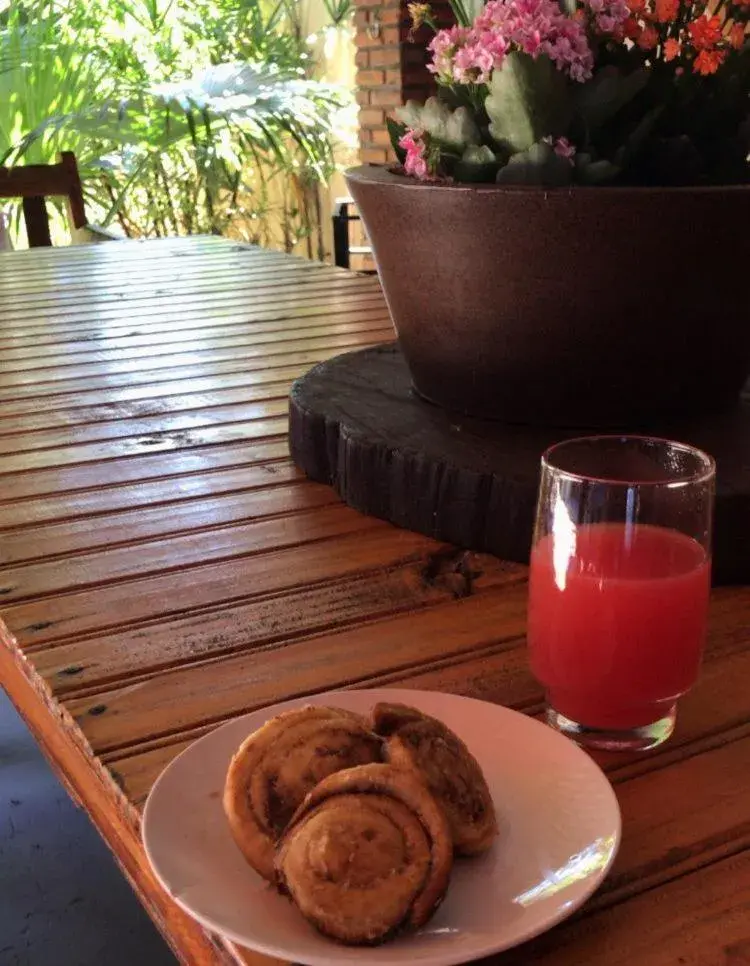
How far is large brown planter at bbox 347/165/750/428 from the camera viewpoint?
2.51ft

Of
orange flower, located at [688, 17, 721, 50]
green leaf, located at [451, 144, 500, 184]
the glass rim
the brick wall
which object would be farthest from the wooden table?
the brick wall

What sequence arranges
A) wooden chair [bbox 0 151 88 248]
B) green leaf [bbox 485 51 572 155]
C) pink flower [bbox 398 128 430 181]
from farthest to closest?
wooden chair [bbox 0 151 88 248] < pink flower [bbox 398 128 430 181] < green leaf [bbox 485 51 572 155]

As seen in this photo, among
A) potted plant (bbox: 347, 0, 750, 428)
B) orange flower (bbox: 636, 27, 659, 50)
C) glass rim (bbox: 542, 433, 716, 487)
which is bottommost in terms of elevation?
glass rim (bbox: 542, 433, 716, 487)

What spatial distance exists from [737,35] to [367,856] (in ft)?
2.20

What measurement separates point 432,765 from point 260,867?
8cm

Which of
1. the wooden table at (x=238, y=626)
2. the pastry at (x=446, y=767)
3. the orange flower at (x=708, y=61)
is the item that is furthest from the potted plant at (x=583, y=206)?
the pastry at (x=446, y=767)

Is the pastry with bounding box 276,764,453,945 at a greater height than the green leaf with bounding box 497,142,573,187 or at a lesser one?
lesser

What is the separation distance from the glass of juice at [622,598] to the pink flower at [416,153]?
1.20 feet

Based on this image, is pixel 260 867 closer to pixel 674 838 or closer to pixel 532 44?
pixel 674 838

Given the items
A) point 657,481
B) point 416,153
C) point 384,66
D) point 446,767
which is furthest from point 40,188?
point 446,767

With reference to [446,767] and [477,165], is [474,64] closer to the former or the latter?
[477,165]

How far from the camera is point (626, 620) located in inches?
21.4

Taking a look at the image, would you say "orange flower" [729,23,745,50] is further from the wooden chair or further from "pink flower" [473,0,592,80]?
the wooden chair

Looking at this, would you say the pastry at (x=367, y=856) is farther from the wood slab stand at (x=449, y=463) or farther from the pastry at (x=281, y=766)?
the wood slab stand at (x=449, y=463)
